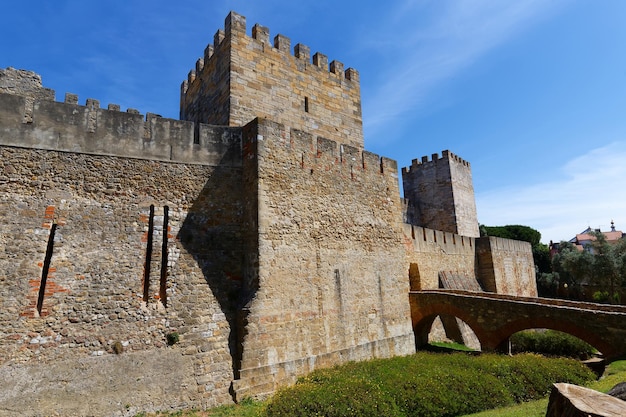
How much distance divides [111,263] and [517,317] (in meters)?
12.1

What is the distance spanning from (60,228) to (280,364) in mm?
5798

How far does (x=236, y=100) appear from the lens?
463 inches

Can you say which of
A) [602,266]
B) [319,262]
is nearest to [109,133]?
[319,262]

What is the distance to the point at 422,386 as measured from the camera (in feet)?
27.9

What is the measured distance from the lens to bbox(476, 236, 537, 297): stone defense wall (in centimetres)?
2400

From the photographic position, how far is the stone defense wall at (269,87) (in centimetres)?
1204

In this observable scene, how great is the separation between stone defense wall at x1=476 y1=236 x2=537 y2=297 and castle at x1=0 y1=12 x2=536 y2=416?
507 inches

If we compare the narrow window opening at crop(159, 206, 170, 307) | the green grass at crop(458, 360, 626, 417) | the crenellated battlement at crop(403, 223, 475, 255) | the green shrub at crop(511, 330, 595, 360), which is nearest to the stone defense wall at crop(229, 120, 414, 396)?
the narrow window opening at crop(159, 206, 170, 307)

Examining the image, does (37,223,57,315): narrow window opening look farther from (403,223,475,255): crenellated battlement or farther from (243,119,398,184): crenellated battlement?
(403,223,475,255): crenellated battlement

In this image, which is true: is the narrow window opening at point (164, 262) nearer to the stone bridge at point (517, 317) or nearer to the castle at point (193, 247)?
the castle at point (193, 247)

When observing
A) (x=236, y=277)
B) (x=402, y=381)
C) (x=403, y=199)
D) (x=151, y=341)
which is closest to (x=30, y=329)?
(x=151, y=341)

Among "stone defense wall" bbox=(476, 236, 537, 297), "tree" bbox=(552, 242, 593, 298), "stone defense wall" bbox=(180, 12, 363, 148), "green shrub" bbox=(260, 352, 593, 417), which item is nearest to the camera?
"green shrub" bbox=(260, 352, 593, 417)

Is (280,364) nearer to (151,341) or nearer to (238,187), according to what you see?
(151,341)

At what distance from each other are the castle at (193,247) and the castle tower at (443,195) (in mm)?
16063
